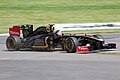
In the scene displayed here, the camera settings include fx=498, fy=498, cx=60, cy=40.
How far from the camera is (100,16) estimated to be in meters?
44.0

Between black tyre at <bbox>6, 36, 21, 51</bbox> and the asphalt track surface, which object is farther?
black tyre at <bbox>6, 36, 21, 51</bbox>

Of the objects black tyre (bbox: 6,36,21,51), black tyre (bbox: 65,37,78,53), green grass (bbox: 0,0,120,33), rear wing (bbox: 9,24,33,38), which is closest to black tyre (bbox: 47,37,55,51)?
black tyre (bbox: 65,37,78,53)

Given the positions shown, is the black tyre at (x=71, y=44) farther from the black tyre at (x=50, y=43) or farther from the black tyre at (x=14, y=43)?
the black tyre at (x=14, y=43)

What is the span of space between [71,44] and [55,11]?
27612 mm

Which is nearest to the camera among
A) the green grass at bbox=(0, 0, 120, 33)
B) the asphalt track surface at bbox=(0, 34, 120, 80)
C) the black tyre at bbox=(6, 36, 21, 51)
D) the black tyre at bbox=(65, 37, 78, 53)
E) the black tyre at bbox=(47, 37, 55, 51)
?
the asphalt track surface at bbox=(0, 34, 120, 80)

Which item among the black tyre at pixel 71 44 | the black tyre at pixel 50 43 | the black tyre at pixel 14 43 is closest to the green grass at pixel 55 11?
the black tyre at pixel 14 43

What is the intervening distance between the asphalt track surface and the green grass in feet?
65.2

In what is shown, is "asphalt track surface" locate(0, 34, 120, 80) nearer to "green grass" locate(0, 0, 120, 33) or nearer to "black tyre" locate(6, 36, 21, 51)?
"black tyre" locate(6, 36, 21, 51)

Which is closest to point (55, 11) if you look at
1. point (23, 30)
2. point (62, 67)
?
point (23, 30)

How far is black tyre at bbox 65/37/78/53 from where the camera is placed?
1891 centimetres

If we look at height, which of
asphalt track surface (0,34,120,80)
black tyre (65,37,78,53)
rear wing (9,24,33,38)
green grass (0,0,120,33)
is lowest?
asphalt track surface (0,34,120,80)

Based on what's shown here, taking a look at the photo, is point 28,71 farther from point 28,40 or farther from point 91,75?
point 28,40

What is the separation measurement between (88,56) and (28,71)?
461 cm

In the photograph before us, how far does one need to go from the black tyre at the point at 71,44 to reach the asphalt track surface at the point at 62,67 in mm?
472
